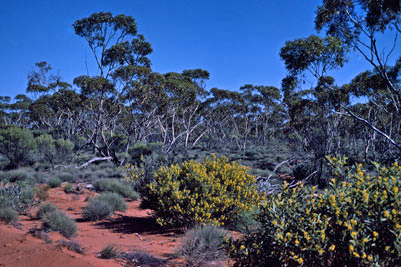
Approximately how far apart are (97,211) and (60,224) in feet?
5.41

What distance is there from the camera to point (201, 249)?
15.3 ft

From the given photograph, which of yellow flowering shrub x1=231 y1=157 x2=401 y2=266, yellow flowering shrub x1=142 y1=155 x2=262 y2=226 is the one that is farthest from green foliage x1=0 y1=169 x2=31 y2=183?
yellow flowering shrub x1=231 y1=157 x2=401 y2=266

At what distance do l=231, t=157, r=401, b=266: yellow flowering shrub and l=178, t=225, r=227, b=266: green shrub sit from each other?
4.66 feet

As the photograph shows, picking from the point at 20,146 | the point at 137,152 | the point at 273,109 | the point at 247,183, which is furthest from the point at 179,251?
the point at 273,109

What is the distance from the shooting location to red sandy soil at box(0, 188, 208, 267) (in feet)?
14.0

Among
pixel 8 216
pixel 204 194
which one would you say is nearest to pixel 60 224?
pixel 8 216

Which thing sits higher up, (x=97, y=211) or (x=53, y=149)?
(x=53, y=149)

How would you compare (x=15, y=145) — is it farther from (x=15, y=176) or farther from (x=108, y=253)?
(x=108, y=253)

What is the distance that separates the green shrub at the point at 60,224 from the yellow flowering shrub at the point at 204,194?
1772mm

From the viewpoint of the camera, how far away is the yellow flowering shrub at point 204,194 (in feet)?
19.2

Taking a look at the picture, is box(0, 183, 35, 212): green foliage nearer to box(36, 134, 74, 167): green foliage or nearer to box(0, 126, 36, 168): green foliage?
box(36, 134, 74, 167): green foliage

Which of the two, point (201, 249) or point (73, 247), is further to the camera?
point (73, 247)

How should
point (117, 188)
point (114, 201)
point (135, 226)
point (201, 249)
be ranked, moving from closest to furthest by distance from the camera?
1. point (201, 249)
2. point (135, 226)
3. point (114, 201)
4. point (117, 188)

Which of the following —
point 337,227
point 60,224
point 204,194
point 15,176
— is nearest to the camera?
point 337,227
